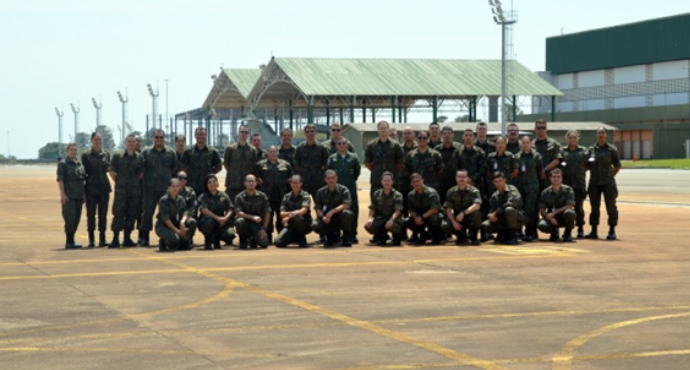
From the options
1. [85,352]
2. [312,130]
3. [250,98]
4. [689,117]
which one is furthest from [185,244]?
[689,117]

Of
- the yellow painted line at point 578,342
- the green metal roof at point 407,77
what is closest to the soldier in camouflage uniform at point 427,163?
the yellow painted line at point 578,342

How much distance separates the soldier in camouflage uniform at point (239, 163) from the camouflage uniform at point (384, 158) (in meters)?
1.88

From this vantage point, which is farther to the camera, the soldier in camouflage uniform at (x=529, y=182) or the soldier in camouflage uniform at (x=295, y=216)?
the soldier in camouflage uniform at (x=529, y=182)

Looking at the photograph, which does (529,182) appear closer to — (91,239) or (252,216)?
(252,216)

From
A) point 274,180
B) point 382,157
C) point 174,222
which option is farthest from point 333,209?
point 174,222

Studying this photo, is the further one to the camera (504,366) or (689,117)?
(689,117)

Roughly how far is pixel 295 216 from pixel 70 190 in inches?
138

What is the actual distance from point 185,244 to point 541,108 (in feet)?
302

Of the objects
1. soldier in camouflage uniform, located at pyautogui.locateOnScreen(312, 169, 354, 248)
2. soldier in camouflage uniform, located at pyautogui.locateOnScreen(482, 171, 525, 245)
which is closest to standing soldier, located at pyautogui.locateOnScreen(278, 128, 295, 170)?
soldier in camouflage uniform, located at pyautogui.locateOnScreen(312, 169, 354, 248)

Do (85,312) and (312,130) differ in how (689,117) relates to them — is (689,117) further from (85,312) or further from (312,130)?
(85,312)

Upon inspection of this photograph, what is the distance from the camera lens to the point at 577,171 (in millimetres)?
18594

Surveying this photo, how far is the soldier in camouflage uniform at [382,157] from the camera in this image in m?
18.3

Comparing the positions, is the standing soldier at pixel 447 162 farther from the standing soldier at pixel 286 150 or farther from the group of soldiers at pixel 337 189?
the standing soldier at pixel 286 150

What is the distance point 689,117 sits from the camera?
87000 mm
